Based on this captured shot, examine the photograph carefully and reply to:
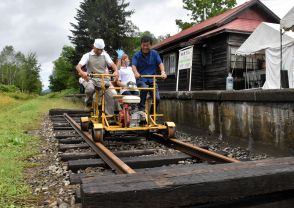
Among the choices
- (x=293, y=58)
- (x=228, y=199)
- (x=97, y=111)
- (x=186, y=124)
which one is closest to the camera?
(x=228, y=199)

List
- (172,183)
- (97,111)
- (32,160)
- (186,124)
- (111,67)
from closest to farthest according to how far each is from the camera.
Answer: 1. (172,183)
2. (32,160)
3. (97,111)
4. (111,67)
5. (186,124)

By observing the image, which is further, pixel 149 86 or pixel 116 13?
pixel 116 13

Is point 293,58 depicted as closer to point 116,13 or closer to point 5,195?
point 5,195

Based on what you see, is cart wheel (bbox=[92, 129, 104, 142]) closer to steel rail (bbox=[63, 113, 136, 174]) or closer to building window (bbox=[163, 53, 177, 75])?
steel rail (bbox=[63, 113, 136, 174])

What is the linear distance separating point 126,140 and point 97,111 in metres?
0.82

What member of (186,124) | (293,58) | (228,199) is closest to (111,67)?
(186,124)

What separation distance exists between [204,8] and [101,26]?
1051cm

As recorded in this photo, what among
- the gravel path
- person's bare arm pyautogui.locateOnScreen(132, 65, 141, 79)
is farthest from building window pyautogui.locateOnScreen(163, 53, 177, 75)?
person's bare arm pyautogui.locateOnScreen(132, 65, 141, 79)

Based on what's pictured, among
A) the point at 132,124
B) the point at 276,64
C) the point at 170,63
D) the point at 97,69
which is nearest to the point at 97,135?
the point at 132,124

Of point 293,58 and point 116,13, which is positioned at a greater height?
point 116,13

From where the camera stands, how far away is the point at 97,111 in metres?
7.19

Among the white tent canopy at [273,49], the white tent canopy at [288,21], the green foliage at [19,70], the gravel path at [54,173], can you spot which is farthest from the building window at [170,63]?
the green foliage at [19,70]

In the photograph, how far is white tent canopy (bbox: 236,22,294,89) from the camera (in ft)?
43.7

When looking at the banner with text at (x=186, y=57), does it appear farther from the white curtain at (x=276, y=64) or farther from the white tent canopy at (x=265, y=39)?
the white curtain at (x=276, y=64)
